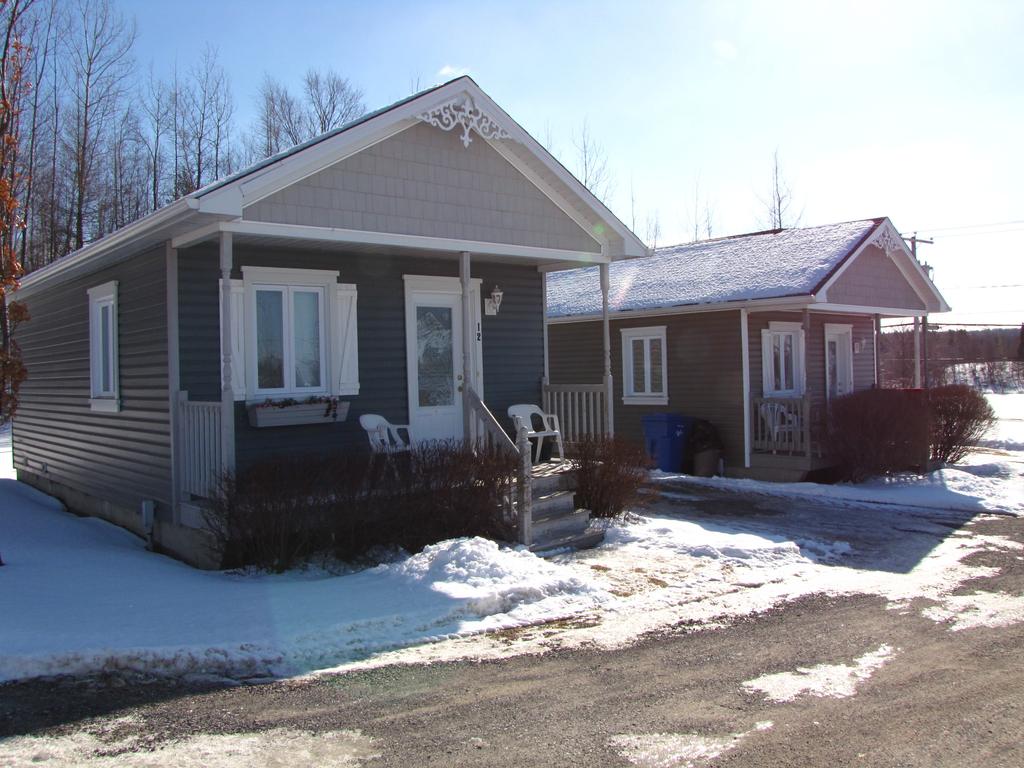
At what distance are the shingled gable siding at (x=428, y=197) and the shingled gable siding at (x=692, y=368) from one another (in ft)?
17.9

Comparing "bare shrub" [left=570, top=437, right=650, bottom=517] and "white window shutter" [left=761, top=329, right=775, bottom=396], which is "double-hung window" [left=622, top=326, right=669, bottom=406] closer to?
"white window shutter" [left=761, top=329, right=775, bottom=396]

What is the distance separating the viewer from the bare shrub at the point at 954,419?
1539 cm

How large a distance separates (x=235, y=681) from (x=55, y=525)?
6039 mm

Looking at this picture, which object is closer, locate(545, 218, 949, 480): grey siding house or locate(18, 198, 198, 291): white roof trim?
locate(18, 198, 198, 291): white roof trim

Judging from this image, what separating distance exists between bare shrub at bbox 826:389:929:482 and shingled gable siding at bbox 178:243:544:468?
17.3ft

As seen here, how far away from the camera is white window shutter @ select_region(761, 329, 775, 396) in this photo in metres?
15.7

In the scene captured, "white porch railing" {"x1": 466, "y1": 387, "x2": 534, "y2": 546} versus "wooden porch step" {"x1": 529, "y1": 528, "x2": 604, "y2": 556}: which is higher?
"white porch railing" {"x1": 466, "y1": 387, "x2": 534, "y2": 546}

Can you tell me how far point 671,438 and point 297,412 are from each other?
8.03 metres

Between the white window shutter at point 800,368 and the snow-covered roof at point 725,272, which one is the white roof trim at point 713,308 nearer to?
the snow-covered roof at point 725,272

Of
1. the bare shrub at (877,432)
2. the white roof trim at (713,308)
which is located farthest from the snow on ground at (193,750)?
the white roof trim at (713,308)

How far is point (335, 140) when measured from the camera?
28.0ft

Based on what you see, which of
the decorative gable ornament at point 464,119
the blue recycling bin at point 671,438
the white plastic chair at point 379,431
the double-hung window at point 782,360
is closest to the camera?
the decorative gable ornament at point 464,119

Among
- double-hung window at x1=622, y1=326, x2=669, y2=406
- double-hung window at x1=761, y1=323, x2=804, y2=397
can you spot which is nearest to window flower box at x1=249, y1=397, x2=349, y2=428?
double-hung window at x1=622, y1=326, x2=669, y2=406

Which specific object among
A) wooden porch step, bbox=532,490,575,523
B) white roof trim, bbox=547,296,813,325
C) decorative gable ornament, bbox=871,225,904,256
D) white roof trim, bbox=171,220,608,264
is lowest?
wooden porch step, bbox=532,490,575,523
